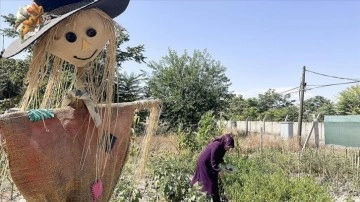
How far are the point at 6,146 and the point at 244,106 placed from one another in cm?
3324

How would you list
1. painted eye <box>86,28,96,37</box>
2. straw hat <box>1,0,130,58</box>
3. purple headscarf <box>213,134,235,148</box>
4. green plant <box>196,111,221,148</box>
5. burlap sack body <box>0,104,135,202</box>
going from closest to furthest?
burlap sack body <box>0,104,135,202</box> → straw hat <box>1,0,130,58</box> → painted eye <box>86,28,96,37</box> → purple headscarf <box>213,134,235,148</box> → green plant <box>196,111,221,148</box>

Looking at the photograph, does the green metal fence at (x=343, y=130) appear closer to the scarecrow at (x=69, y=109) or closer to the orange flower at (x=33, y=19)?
the scarecrow at (x=69, y=109)

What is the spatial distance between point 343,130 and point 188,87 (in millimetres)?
7252

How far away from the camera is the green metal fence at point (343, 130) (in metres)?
11.8

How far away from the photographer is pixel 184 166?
297 inches

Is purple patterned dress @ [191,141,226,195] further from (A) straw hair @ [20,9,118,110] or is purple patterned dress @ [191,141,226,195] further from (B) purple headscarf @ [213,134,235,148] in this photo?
(A) straw hair @ [20,9,118,110]

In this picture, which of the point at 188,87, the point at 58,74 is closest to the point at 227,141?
the point at 58,74

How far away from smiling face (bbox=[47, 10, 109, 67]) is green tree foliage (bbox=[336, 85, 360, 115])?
64.0ft

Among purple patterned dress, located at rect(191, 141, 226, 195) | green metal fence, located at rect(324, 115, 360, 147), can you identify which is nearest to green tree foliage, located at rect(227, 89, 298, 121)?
green metal fence, located at rect(324, 115, 360, 147)

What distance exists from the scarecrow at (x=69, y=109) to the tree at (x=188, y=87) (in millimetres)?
15083

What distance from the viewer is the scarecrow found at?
1503mm

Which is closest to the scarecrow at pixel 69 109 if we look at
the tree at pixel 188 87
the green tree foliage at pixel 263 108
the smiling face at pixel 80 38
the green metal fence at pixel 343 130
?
the smiling face at pixel 80 38

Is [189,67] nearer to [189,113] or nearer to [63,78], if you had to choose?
[189,113]

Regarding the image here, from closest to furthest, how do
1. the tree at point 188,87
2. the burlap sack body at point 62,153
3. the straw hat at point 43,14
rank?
the burlap sack body at point 62,153 < the straw hat at point 43,14 < the tree at point 188,87
